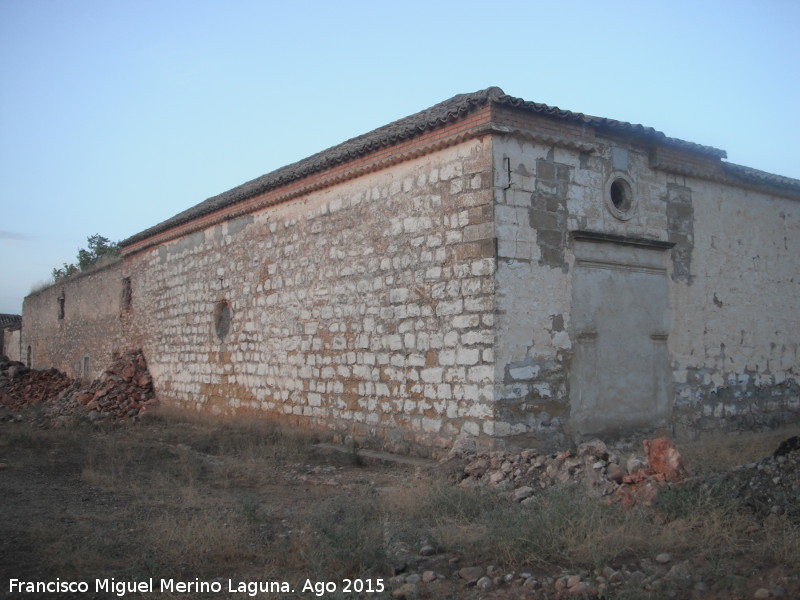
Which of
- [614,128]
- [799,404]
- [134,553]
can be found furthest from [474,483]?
[799,404]

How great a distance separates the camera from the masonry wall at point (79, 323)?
19.5 metres

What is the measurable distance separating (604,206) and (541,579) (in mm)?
5791

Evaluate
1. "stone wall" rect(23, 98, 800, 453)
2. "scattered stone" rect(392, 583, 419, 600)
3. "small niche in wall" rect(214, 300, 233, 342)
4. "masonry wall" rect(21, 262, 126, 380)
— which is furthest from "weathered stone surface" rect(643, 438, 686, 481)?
"masonry wall" rect(21, 262, 126, 380)

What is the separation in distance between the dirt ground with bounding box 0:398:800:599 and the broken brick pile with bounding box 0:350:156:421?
860 centimetres

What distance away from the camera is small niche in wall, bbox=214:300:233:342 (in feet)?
45.6

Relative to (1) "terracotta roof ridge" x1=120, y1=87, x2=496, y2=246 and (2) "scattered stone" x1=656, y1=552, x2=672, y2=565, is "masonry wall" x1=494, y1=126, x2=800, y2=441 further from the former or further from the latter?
(2) "scattered stone" x1=656, y1=552, x2=672, y2=565

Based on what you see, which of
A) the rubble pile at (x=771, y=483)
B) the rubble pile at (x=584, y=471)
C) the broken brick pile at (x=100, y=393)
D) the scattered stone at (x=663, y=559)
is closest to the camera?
the scattered stone at (x=663, y=559)

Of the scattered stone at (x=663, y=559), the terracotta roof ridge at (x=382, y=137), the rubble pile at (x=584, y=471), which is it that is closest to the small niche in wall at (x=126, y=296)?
the terracotta roof ridge at (x=382, y=137)

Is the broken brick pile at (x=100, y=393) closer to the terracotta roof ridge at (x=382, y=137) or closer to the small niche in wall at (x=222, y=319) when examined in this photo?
the small niche in wall at (x=222, y=319)

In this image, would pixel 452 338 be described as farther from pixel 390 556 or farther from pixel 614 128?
pixel 390 556

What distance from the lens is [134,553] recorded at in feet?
17.0

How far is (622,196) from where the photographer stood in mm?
9523

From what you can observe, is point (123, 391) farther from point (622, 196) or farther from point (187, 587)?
point (187, 587)

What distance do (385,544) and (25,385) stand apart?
1816 cm
